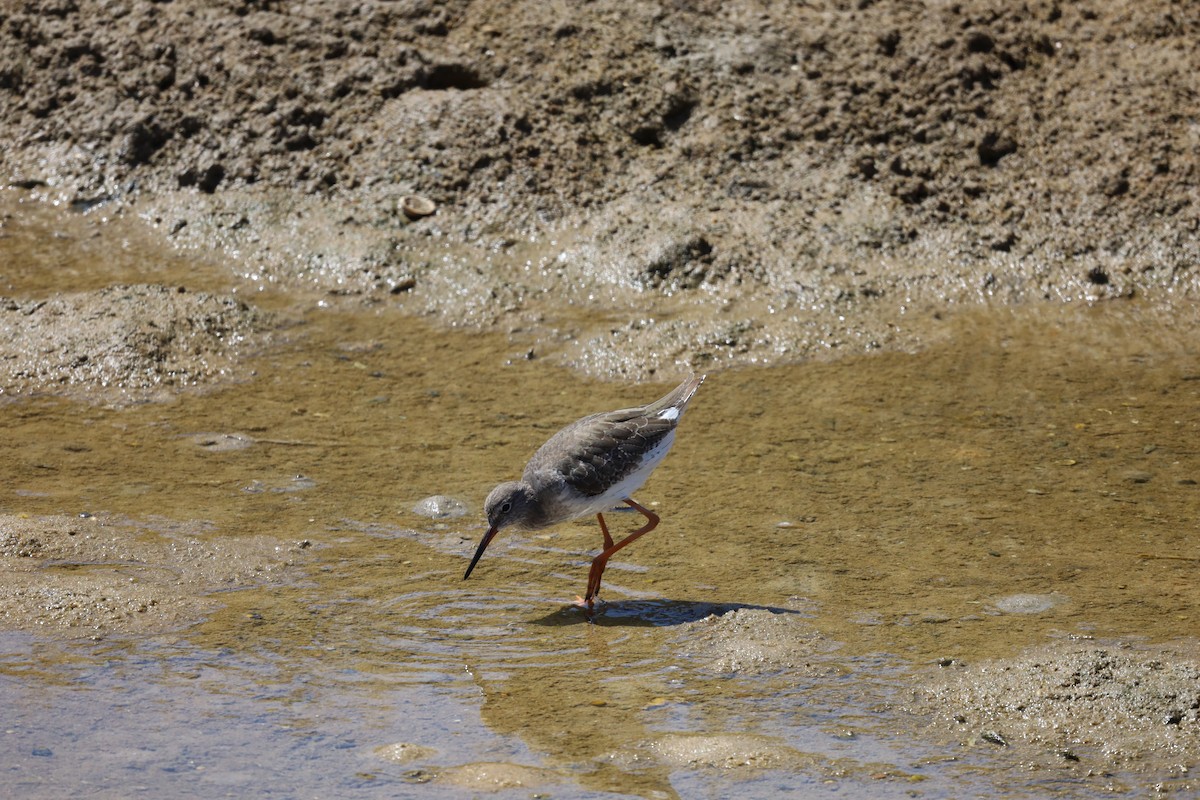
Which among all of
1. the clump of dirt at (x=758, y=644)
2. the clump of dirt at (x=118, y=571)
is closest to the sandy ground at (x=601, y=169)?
the clump of dirt at (x=118, y=571)

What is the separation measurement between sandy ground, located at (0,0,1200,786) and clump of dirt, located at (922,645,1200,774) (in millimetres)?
3748

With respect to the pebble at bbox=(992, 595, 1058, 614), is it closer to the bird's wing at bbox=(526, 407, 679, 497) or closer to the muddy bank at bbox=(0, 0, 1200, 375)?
the bird's wing at bbox=(526, 407, 679, 497)

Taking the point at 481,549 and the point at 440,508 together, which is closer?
the point at 481,549

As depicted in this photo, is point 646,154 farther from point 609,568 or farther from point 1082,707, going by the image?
point 1082,707

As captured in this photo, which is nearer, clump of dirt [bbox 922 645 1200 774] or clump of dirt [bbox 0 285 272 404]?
clump of dirt [bbox 922 645 1200 774]

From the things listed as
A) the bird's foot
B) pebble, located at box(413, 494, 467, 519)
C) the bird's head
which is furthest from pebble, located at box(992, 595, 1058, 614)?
pebble, located at box(413, 494, 467, 519)

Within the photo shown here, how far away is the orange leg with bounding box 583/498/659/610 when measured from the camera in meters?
5.89

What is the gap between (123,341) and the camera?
8.23 m

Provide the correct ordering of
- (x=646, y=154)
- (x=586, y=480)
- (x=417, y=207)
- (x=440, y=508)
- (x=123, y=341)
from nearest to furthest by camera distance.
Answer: (x=586, y=480) → (x=440, y=508) → (x=123, y=341) → (x=417, y=207) → (x=646, y=154)

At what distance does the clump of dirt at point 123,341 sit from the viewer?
8055 mm

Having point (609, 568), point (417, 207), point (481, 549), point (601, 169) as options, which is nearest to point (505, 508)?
point (481, 549)

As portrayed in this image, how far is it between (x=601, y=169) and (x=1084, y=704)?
6.01 m

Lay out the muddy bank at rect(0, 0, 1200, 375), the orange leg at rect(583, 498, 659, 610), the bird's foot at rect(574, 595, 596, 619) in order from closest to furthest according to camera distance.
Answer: the bird's foot at rect(574, 595, 596, 619) → the orange leg at rect(583, 498, 659, 610) → the muddy bank at rect(0, 0, 1200, 375)

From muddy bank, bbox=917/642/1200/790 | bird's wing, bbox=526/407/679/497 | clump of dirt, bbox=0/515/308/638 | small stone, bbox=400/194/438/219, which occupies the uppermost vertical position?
small stone, bbox=400/194/438/219
